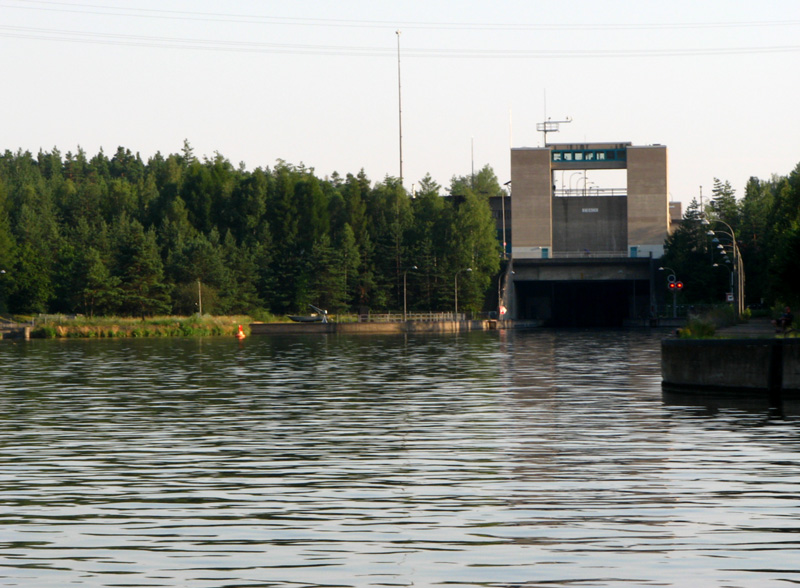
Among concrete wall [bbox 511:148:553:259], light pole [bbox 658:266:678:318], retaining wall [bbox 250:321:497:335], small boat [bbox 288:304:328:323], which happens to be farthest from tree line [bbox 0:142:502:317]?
light pole [bbox 658:266:678:318]

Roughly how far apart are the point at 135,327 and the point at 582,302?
7274 centimetres

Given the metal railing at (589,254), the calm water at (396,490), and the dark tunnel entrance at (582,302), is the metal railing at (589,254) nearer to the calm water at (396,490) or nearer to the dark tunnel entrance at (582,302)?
the dark tunnel entrance at (582,302)

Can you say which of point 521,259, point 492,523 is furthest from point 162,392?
point 521,259

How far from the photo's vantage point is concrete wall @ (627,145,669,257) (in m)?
145

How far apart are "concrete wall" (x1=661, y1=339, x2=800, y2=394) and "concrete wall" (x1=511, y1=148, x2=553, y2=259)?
361 feet

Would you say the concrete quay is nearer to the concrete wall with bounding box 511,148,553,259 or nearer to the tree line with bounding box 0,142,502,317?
the tree line with bounding box 0,142,502,317

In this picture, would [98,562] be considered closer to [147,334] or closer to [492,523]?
[492,523]

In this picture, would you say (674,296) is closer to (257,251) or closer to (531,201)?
→ (531,201)

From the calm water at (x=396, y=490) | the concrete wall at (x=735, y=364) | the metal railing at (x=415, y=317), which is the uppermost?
the concrete wall at (x=735, y=364)

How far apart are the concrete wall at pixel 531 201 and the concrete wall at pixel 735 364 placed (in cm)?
11014

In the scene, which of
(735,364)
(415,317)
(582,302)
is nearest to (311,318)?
(415,317)

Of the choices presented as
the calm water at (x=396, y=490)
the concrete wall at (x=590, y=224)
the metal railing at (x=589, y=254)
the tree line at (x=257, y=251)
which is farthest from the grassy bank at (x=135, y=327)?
the calm water at (x=396, y=490)

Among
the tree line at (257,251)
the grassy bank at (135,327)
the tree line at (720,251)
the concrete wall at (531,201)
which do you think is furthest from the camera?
the concrete wall at (531,201)

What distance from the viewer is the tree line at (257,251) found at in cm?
14138
